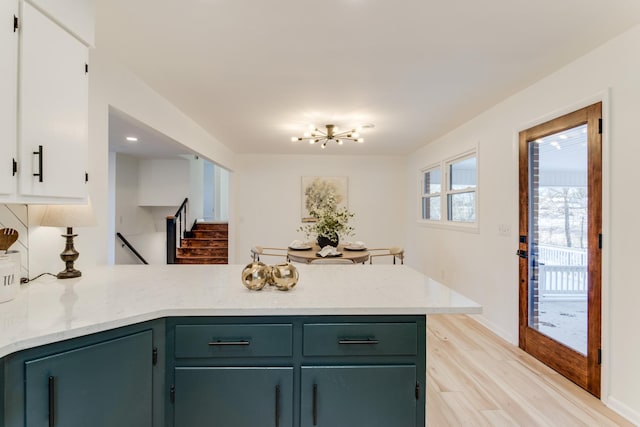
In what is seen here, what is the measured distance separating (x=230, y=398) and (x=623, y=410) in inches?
95.4

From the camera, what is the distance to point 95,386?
1.11m

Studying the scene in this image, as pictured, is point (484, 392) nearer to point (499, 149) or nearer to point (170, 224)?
point (499, 149)

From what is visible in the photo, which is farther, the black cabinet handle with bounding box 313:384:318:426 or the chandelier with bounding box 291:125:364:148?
the chandelier with bounding box 291:125:364:148

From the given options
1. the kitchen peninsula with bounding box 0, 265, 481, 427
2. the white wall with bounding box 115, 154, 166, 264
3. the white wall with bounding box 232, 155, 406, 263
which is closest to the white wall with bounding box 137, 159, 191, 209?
the white wall with bounding box 115, 154, 166, 264

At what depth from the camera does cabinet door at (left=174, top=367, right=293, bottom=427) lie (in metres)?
1.28

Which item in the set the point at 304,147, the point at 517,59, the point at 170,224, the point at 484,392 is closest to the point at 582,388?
the point at 484,392

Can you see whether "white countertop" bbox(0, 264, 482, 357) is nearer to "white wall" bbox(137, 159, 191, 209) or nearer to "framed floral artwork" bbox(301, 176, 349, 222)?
"framed floral artwork" bbox(301, 176, 349, 222)

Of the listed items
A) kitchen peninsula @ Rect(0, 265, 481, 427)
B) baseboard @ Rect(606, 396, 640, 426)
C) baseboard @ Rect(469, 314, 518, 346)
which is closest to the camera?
kitchen peninsula @ Rect(0, 265, 481, 427)

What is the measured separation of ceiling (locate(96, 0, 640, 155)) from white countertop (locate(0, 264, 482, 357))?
1.52 metres

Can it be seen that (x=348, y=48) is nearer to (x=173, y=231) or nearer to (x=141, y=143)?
(x=141, y=143)

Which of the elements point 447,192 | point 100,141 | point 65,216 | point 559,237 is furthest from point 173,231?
point 559,237

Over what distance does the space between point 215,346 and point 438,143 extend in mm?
4518

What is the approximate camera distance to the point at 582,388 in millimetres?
2266

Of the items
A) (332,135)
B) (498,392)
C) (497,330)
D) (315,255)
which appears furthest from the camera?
(332,135)
